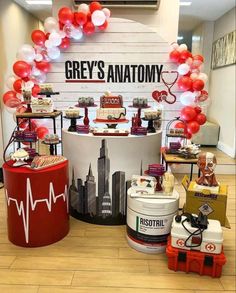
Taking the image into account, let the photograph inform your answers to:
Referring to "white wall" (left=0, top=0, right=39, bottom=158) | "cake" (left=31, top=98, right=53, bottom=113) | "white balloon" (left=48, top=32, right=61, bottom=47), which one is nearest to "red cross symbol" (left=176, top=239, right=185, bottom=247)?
"cake" (left=31, top=98, right=53, bottom=113)

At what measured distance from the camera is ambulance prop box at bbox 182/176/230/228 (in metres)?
2.08

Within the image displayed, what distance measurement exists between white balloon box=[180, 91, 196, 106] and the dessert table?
3.94 ft

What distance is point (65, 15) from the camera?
330 cm

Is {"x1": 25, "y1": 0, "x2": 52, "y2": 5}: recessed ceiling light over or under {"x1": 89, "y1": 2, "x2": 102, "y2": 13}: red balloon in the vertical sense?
over

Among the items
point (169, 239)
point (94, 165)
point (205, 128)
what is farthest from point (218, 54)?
point (169, 239)

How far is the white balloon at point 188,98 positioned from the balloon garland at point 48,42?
1337 millimetres

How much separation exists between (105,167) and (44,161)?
0.53m

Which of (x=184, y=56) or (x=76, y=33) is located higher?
(x=76, y=33)

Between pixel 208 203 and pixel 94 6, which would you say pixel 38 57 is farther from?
pixel 208 203

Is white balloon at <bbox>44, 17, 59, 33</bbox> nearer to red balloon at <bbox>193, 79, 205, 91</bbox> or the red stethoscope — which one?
the red stethoscope

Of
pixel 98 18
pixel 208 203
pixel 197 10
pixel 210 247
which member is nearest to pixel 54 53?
pixel 98 18

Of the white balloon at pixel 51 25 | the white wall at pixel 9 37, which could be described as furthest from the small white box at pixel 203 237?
the white wall at pixel 9 37

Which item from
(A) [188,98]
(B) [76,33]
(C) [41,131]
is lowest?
(C) [41,131]

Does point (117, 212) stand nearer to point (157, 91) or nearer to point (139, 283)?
point (139, 283)
